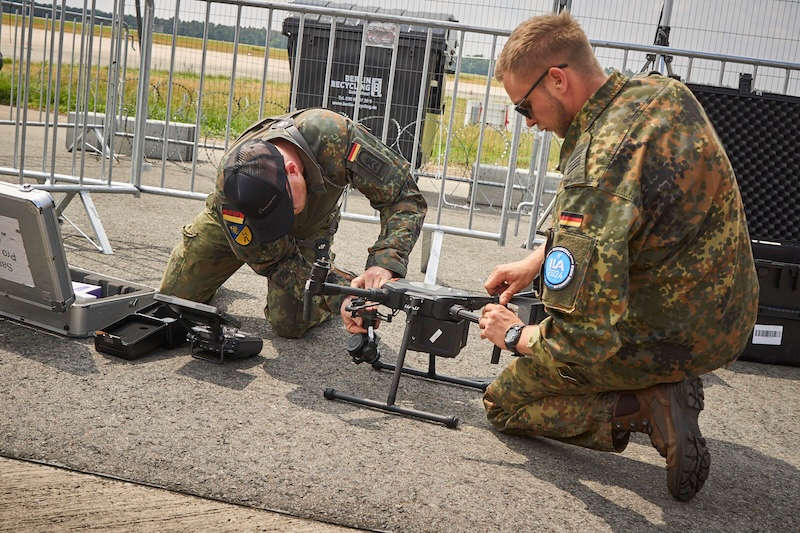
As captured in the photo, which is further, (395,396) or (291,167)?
(291,167)

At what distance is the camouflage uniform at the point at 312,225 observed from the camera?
3861mm

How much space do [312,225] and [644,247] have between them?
222cm

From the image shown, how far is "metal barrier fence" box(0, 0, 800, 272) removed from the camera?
5.79 m

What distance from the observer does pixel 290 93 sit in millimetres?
8844

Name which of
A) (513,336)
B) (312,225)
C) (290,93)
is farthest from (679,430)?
Result: (290,93)

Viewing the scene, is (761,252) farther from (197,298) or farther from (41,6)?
(41,6)

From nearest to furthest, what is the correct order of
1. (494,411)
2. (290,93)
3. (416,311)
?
(416,311), (494,411), (290,93)

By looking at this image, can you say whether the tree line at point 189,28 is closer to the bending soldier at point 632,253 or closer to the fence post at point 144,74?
the fence post at point 144,74

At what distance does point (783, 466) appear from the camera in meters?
3.29

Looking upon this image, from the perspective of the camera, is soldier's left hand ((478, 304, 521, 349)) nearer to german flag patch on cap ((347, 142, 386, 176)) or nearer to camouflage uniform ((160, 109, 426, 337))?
camouflage uniform ((160, 109, 426, 337))

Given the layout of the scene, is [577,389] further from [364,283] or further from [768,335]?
[768,335]

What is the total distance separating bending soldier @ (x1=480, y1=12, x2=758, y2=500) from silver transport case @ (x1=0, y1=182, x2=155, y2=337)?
1.92m

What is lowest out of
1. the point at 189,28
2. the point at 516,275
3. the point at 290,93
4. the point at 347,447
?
the point at 347,447

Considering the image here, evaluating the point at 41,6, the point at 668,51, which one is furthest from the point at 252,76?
the point at 668,51
